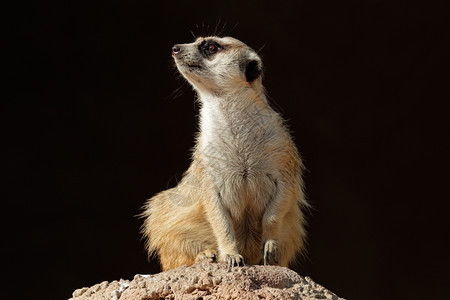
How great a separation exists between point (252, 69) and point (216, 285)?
1086 mm

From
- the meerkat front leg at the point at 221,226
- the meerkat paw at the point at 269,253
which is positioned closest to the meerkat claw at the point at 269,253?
the meerkat paw at the point at 269,253

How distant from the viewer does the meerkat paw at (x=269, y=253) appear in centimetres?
303

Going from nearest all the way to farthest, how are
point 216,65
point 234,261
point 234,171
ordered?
point 234,261, point 234,171, point 216,65

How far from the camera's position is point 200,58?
3256mm

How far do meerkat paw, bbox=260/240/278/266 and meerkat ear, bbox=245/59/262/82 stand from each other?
71 cm

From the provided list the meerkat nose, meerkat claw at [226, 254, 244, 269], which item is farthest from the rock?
the meerkat nose

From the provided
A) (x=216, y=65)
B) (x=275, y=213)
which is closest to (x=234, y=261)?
(x=275, y=213)

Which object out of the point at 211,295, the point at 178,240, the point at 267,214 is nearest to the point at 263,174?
the point at 267,214

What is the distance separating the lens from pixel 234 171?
3.14 meters

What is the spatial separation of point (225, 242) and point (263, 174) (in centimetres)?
32

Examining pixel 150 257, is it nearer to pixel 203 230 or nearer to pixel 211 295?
pixel 203 230

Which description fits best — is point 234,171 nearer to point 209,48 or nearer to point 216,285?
point 209,48

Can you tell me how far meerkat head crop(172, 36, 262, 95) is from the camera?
10.6 ft

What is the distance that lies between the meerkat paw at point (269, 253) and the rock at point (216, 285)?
0.84ft
